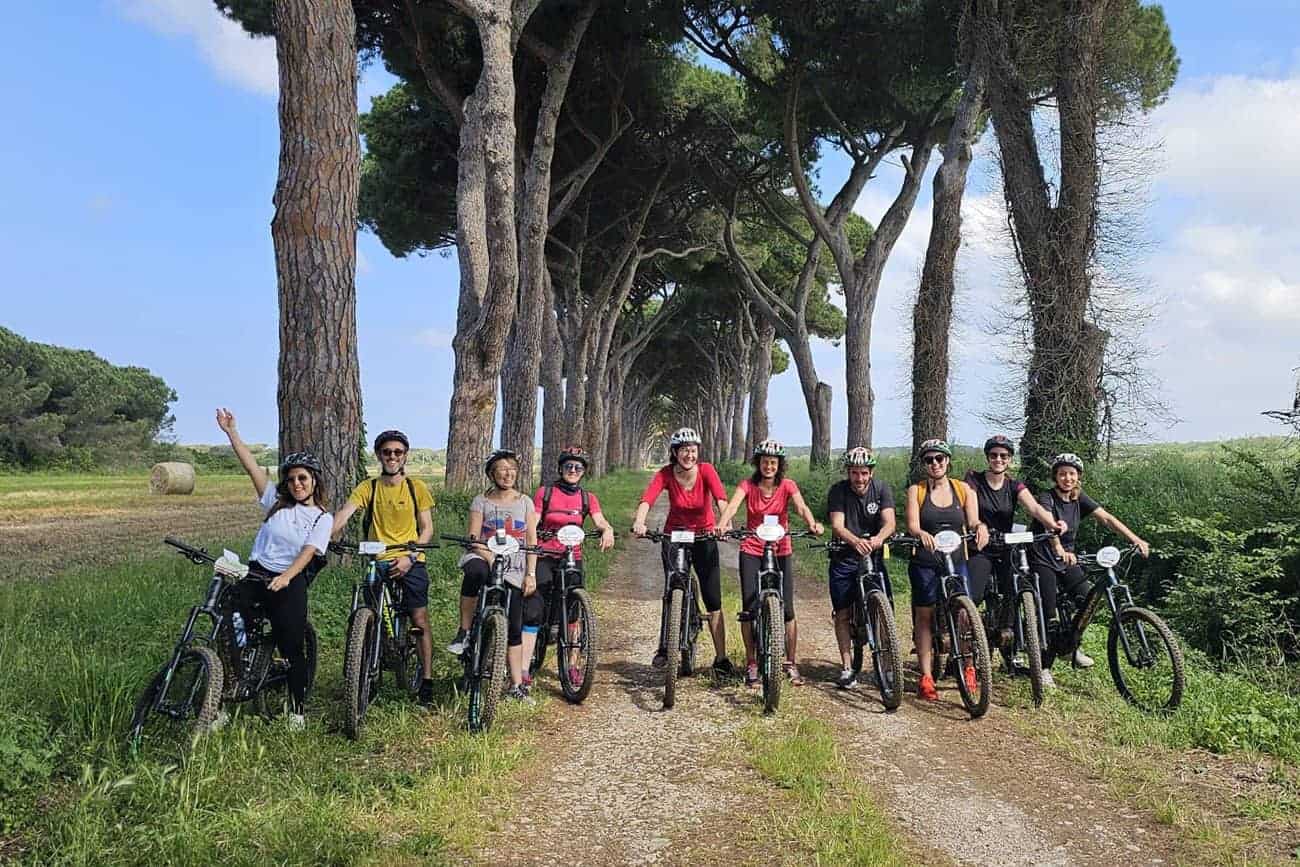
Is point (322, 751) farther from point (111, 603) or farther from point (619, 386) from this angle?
point (619, 386)

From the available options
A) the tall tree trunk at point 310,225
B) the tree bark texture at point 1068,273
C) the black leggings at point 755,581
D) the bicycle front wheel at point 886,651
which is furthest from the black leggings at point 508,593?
the tree bark texture at point 1068,273

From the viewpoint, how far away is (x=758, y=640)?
262 inches

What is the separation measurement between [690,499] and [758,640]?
1119mm

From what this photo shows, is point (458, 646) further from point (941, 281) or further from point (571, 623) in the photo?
point (941, 281)

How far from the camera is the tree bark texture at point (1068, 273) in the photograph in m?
12.5

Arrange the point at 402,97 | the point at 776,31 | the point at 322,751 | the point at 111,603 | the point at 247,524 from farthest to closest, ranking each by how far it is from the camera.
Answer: the point at 402,97, the point at 247,524, the point at 776,31, the point at 111,603, the point at 322,751

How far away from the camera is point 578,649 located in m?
6.61

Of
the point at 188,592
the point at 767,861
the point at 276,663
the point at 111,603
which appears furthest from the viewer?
the point at 188,592

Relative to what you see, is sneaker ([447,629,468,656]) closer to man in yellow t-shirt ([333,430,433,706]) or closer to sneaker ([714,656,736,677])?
man in yellow t-shirt ([333,430,433,706])

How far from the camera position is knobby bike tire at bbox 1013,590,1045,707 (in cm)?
650

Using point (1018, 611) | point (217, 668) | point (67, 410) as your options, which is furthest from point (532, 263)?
point (67, 410)

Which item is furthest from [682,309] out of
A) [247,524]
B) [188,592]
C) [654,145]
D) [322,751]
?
[322,751]

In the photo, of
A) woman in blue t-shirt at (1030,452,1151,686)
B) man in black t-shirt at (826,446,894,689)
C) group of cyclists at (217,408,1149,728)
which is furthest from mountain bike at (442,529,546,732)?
woman in blue t-shirt at (1030,452,1151,686)

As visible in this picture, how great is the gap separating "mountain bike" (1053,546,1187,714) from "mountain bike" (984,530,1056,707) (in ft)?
0.88
